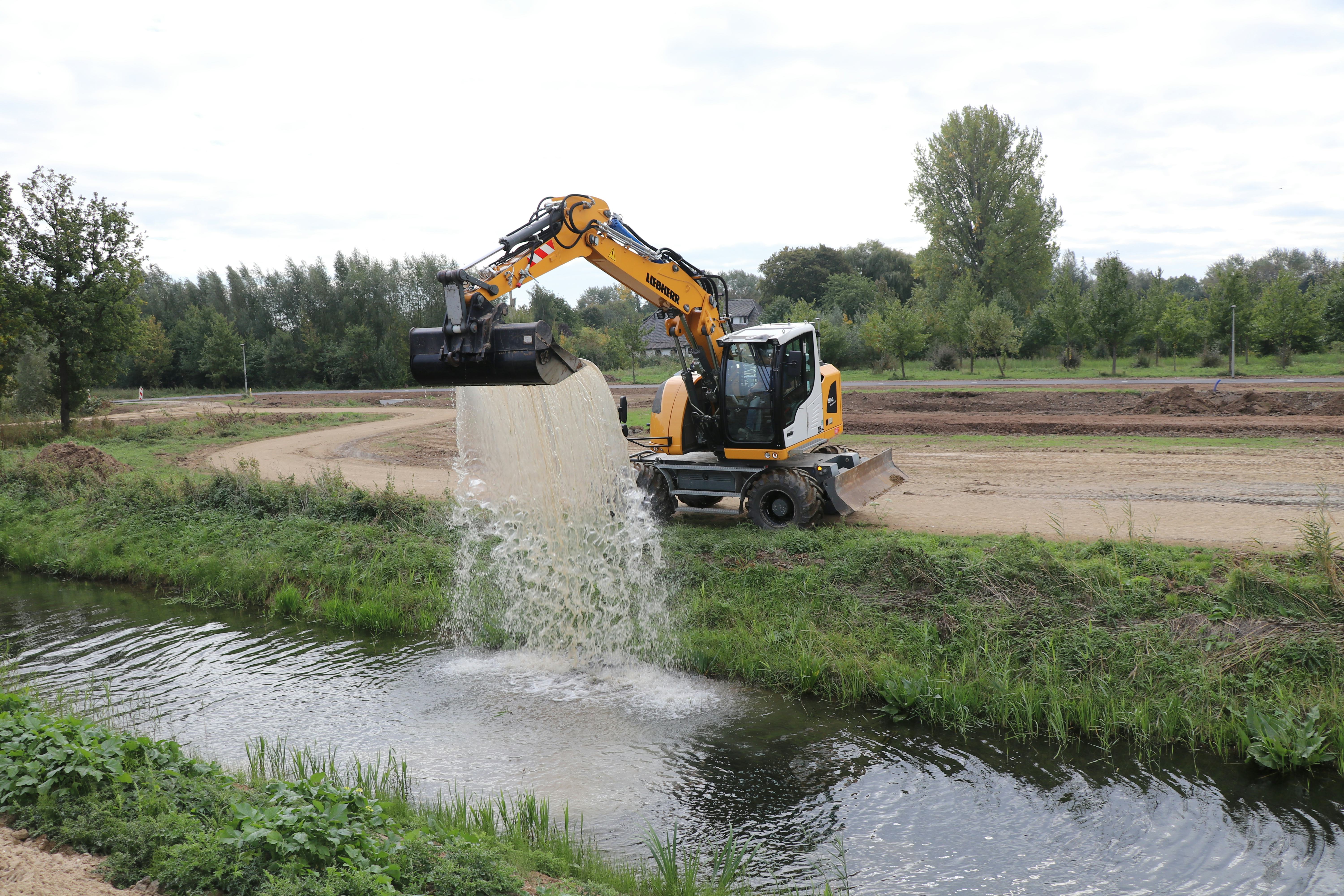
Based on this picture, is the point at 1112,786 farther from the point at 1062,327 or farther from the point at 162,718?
the point at 1062,327

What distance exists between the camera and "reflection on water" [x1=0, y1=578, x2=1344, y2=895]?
20.9 ft

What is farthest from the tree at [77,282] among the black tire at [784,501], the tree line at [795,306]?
the black tire at [784,501]

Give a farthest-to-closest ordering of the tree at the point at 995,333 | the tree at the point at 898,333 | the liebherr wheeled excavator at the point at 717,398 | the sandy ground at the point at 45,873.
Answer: the tree at the point at 995,333
the tree at the point at 898,333
the liebherr wheeled excavator at the point at 717,398
the sandy ground at the point at 45,873

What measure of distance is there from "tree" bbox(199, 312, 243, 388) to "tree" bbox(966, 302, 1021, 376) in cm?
4742

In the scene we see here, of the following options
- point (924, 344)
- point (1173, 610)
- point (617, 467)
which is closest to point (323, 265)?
point (924, 344)

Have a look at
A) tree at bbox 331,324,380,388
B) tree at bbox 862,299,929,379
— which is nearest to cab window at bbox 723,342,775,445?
tree at bbox 862,299,929,379

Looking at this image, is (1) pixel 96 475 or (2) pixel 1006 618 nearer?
(2) pixel 1006 618

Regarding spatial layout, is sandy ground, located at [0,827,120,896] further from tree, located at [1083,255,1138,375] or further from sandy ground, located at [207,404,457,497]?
tree, located at [1083,255,1138,375]

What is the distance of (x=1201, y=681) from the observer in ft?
27.4

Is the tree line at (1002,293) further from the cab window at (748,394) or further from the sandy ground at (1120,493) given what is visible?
the cab window at (748,394)

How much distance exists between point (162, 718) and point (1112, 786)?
29.7 feet

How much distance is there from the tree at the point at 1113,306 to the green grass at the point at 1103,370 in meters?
1.91

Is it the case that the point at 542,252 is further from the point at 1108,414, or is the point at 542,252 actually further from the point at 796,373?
the point at 1108,414

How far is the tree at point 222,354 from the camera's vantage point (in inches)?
2388
